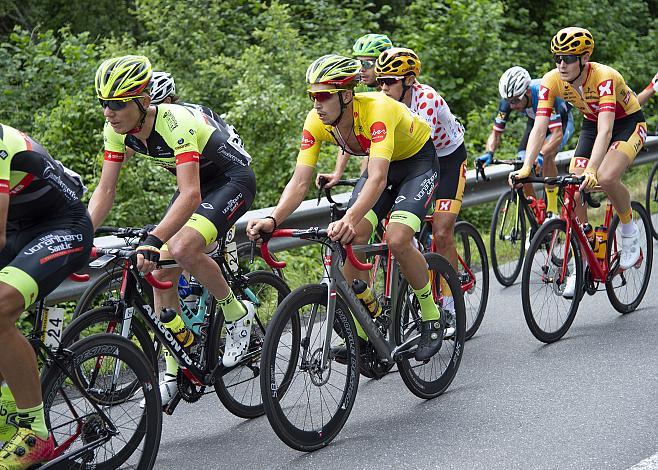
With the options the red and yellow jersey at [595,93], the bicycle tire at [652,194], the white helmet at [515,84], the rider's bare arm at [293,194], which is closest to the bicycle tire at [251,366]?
the rider's bare arm at [293,194]

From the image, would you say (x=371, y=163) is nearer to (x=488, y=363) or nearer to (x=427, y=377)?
(x=427, y=377)

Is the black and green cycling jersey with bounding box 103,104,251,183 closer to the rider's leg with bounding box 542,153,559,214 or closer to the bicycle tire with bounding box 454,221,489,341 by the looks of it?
the bicycle tire with bounding box 454,221,489,341

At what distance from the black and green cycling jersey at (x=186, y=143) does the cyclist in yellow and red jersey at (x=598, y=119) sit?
268 centimetres

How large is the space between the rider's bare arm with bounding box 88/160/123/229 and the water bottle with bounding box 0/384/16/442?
146 cm

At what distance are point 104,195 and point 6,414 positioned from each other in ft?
5.56

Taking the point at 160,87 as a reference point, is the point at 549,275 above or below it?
below

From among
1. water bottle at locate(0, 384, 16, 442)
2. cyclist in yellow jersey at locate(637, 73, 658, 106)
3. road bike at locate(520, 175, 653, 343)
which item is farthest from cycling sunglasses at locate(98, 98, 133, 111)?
cyclist in yellow jersey at locate(637, 73, 658, 106)

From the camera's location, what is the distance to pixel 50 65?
12586 millimetres

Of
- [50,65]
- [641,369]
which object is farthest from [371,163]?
[50,65]

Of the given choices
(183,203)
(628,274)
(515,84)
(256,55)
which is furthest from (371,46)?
(256,55)

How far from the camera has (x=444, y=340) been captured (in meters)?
6.61

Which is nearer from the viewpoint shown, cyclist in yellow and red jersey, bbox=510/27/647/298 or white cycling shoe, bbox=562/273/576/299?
white cycling shoe, bbox=562/273/576/299

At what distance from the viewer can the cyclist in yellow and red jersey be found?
7.92 m

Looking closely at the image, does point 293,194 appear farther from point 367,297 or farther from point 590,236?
point 590,236
